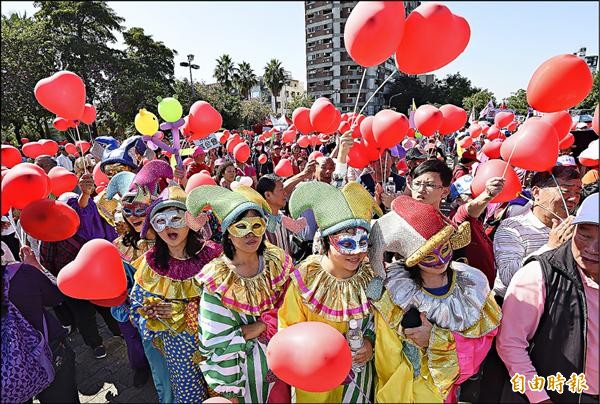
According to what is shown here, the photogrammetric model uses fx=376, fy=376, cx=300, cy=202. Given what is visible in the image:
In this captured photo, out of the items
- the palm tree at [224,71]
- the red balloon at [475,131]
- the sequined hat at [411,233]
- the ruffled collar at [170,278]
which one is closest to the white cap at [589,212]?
the sequined hat at [411,233]

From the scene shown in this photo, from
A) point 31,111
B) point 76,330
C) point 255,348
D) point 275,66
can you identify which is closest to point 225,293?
point 255,348

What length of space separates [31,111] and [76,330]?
71.7 feet

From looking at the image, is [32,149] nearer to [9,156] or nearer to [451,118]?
[9,156]

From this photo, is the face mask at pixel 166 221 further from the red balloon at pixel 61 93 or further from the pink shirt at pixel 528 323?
the pink shirt at pixel 528 323

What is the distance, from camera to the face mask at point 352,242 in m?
2.11

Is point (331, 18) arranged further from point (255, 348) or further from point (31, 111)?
point (255, 348)

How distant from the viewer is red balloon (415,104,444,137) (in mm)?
4684

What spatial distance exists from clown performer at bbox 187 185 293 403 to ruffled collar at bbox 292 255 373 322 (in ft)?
0.96

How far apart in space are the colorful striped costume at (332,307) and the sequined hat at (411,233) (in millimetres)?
206

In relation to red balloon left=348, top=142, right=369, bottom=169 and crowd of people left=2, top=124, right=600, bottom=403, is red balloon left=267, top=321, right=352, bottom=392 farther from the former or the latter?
red balloon left=348, top=142, right=369, bottom=169

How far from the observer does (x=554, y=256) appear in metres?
2.03

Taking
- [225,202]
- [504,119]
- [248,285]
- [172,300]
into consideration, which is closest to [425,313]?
[248,285]

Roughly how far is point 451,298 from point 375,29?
5.02 ft

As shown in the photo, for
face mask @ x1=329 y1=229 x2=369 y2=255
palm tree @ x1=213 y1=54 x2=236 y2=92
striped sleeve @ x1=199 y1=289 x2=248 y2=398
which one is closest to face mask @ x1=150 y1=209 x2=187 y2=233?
striped sleeve @ x1=199 y1=289 x2=248 y2=398
